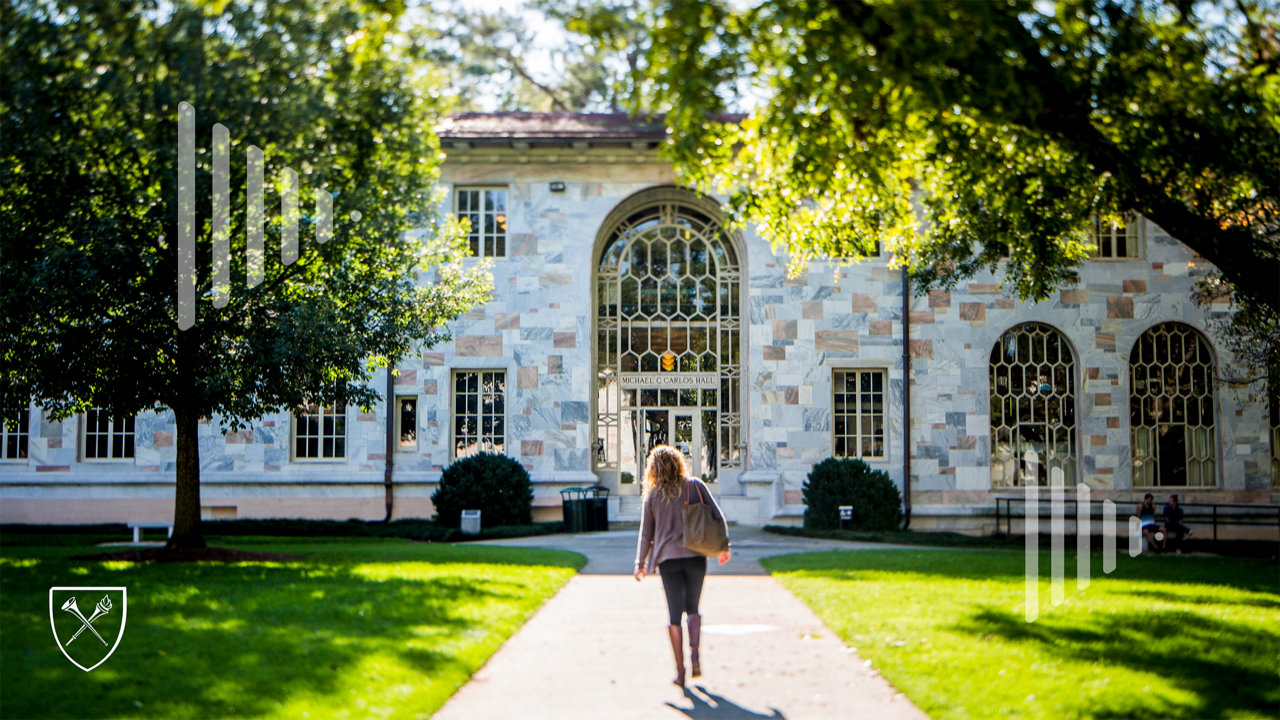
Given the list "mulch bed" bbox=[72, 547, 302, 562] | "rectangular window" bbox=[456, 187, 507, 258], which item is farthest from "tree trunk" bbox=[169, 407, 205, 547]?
"rectangular window" bbox=[456, 187, 507, 258]

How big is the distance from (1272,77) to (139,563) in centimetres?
1353

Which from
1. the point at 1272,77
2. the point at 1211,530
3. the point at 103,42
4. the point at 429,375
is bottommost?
the point at 1211,530

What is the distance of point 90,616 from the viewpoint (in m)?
9.48

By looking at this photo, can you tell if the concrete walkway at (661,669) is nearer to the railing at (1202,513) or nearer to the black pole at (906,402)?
the black pole at (906,402)

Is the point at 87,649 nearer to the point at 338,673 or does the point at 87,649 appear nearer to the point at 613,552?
the point at 338,673

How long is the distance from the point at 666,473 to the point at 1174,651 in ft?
13.3

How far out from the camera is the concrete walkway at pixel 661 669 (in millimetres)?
6555

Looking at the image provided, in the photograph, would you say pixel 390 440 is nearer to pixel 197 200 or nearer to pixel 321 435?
pixel 321 435

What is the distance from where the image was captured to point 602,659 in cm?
819

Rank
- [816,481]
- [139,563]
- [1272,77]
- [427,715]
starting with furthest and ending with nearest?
[816,481]
[139,563]
[1272,77]
[427,715]

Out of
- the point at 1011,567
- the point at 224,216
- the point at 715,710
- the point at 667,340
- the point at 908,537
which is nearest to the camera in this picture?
the point at 715,710

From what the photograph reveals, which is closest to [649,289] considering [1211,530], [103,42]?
[1211,530]

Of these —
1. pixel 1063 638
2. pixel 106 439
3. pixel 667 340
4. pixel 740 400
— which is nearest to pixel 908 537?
pixel 740 400

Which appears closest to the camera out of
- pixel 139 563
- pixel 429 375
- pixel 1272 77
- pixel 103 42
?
pixel 1272 77
